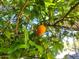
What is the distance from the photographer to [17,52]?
2.89 feet

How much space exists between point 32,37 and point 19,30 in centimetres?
9

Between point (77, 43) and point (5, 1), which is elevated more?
point (5, 1)

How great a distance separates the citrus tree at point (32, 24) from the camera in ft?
2.88

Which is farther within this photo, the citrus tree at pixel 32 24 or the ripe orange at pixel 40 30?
the ripe orange at pixel 40 30

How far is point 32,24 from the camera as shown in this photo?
1.12 m

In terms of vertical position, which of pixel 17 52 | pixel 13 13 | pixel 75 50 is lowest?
pixel 75 50

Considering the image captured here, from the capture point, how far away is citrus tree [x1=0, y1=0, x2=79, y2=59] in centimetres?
88

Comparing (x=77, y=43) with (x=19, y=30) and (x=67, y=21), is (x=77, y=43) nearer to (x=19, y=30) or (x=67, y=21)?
(x=67, y=21)

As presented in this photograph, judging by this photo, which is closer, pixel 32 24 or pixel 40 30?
pixel 40 30

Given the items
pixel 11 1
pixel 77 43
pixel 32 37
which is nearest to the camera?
pixel 32 37

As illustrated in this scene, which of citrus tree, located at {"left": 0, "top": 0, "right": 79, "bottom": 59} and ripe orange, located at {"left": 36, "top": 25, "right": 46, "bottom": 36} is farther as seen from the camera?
ripe orange, located at {"left": 36, "top": 25, "right": 46, "bottom": 36}

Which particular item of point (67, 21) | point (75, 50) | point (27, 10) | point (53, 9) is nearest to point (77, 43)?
point (75, 50)

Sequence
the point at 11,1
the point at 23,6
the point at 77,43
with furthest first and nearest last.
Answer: the point at 77,43, the point at 11,1, the point at 23,6

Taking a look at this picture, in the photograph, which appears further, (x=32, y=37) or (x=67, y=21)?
(x=67, y=21)
